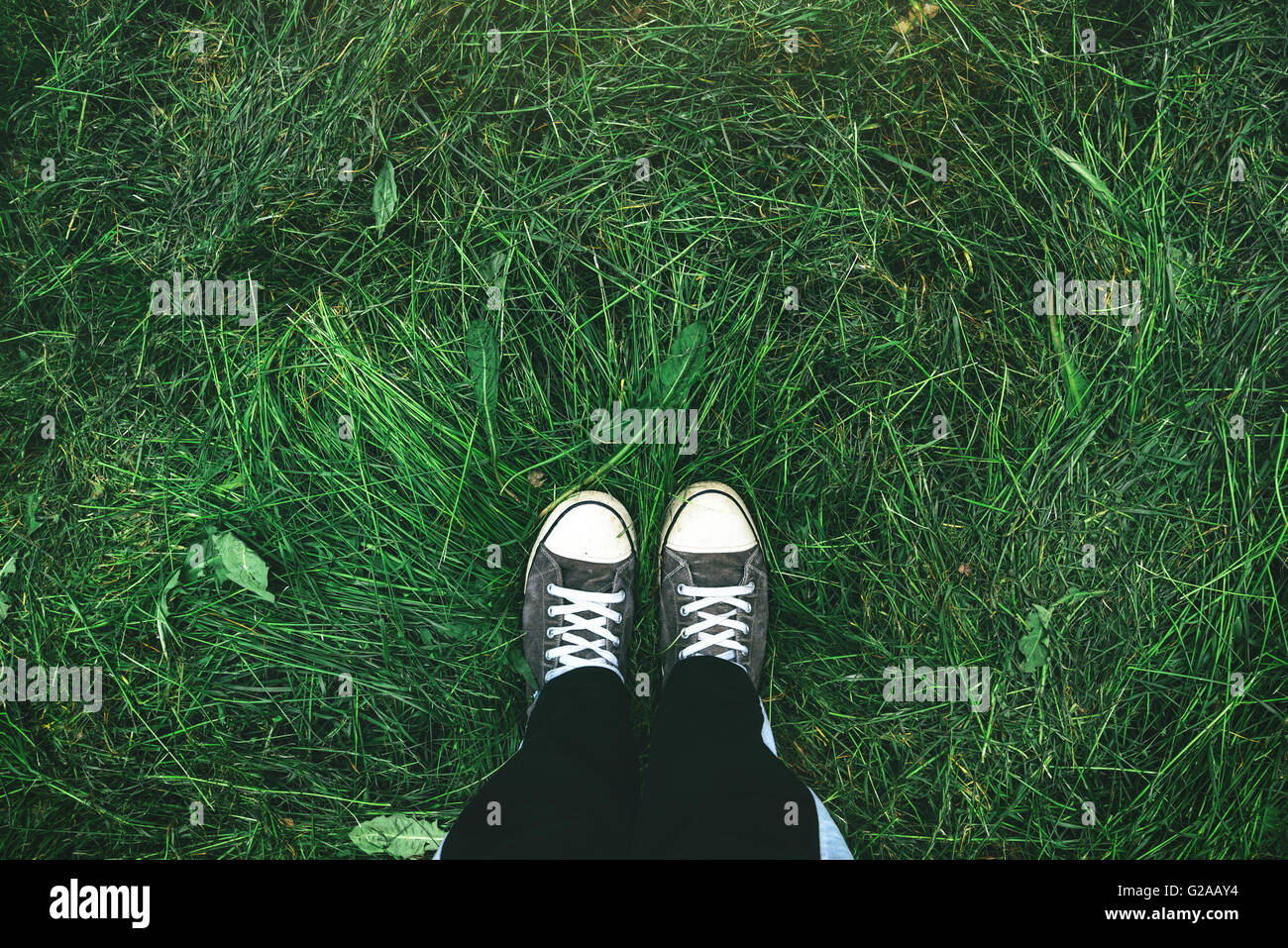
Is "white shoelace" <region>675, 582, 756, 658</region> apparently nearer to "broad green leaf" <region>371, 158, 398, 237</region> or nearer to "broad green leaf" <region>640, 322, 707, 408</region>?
"broad green leaf" <region>640, 322, 707, 408</region>

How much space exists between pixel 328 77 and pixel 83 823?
7.22 feet

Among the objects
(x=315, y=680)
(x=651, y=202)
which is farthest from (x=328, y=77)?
(x=315, y=680)

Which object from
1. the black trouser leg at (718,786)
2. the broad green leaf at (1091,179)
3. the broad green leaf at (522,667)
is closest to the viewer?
the black trouser leg at (718,786)

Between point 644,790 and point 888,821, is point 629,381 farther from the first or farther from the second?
point 888,821

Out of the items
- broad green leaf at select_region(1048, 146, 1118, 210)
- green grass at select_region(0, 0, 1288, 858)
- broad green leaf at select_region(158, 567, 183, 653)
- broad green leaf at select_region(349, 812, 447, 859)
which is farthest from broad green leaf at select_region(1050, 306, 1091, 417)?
broad green leaf at select_region(158, 567, 183, 653)

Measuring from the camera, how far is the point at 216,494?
179 cm

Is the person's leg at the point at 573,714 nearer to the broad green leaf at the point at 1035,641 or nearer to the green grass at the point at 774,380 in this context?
the green grass at the point at 774,380

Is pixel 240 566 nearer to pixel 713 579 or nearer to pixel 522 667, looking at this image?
pixel 522 667

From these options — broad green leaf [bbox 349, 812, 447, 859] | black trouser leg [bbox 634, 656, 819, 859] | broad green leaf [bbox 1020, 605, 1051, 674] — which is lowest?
broad green leaf [bbox 349, 812, 447, 859]

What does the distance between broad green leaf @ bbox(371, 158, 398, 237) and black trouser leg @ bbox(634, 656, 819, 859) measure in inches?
58.7

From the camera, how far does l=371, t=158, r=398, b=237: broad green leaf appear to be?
1.73 metres

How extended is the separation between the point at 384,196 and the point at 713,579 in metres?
1.39

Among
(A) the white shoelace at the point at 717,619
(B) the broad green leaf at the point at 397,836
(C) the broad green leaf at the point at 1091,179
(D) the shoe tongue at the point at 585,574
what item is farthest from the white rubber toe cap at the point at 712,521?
(C) the broad green leaf at the point at 1091,179

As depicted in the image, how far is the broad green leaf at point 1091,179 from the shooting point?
1.72 meters
